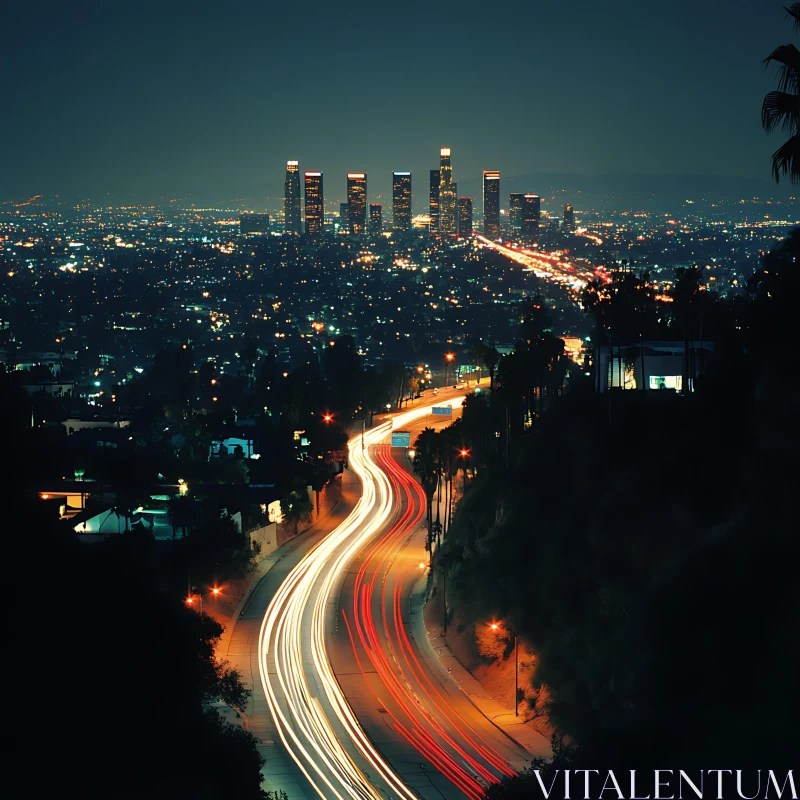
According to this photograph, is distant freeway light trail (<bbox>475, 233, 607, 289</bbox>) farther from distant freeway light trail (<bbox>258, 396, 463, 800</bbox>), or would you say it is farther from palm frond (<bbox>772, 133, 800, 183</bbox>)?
palm frond (<bbox>772, 133, 800, 183</bbox>)

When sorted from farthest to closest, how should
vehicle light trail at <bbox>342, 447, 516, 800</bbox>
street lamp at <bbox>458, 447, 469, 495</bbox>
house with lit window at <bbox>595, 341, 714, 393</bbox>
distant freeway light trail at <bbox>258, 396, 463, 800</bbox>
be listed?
street lamp at <bbox>458, 447, 469, 495</bbox> → house with lit window at <bbox>595, 341, 714, 393</bbox> → vehicle light trail at <bbox>342, 447, 516, 800</bbox> → distant freeway light trail at <bbox>258, 396, 463, 800</bbox>

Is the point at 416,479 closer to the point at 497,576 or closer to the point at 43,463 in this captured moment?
the point at 497,576

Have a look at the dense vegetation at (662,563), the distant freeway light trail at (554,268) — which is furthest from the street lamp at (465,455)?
the distant freeway light trail at (554,268)

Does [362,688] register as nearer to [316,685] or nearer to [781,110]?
[316,685]

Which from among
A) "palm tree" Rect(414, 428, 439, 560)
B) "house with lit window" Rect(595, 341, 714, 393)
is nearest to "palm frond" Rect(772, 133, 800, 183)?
"house with lit window" Rect(595, 341, 714, 393)

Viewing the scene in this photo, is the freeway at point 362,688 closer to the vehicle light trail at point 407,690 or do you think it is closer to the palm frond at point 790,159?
the vehicle light trail at point 407,690

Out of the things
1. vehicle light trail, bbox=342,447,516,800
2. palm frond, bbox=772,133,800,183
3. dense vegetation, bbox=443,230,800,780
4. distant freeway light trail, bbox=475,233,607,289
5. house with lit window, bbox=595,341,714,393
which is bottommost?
distant freeway light trail, bbox=475,233,607,289

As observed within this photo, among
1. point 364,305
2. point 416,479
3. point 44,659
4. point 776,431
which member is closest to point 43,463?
point 44,659
